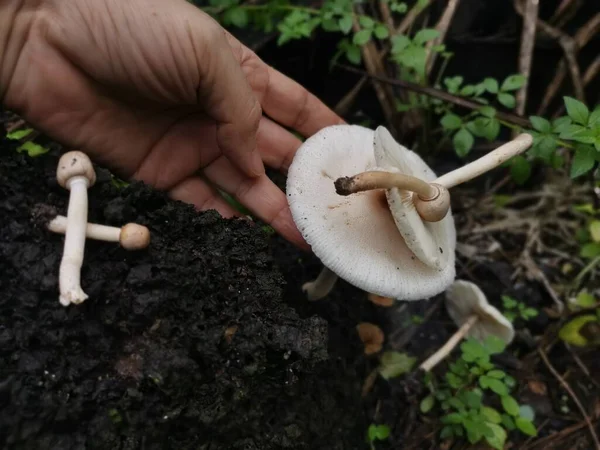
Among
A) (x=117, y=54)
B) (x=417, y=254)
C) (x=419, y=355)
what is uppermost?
(x=117, y=54)

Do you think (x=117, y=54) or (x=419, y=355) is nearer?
(x=117, y=54)

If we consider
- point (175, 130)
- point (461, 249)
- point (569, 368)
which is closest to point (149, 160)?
point (175, 130)

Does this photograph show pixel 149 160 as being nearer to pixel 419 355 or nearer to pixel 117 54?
pixel 117 54

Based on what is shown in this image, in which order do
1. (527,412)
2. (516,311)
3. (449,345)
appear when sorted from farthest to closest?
(516,311)
(449,345)
(527,412)

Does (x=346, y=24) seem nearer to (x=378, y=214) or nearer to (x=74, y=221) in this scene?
(x=378, y=214)

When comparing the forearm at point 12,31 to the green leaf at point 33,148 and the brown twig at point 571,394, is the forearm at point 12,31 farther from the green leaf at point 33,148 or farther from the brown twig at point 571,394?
the brown twig at point 571,394

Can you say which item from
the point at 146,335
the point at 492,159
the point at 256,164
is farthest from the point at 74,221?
the point at 492,159
